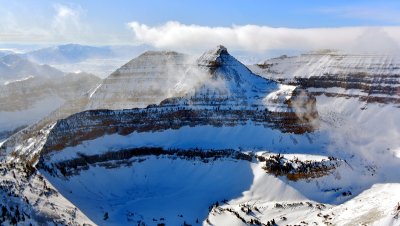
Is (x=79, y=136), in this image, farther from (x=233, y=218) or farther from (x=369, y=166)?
(x=369, y=166)

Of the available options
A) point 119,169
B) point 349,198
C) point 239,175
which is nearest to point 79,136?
point 119,169

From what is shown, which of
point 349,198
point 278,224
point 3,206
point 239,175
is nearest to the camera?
point 3,206

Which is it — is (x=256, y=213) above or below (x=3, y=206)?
below

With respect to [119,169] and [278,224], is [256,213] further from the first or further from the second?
[119,169]

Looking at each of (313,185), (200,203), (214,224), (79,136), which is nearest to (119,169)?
(79,136)

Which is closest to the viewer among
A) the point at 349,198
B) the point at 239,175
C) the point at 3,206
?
the point at 3,206

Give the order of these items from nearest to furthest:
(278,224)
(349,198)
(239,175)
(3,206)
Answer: (3,206) → (278,224) → (349,198) → (239,175)

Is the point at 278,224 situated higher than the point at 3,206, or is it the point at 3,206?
the point at 3,206

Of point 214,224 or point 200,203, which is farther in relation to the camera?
point 200,203

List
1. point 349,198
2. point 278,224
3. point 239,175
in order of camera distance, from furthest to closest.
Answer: point 239,175
point 349,198
point 278,224
